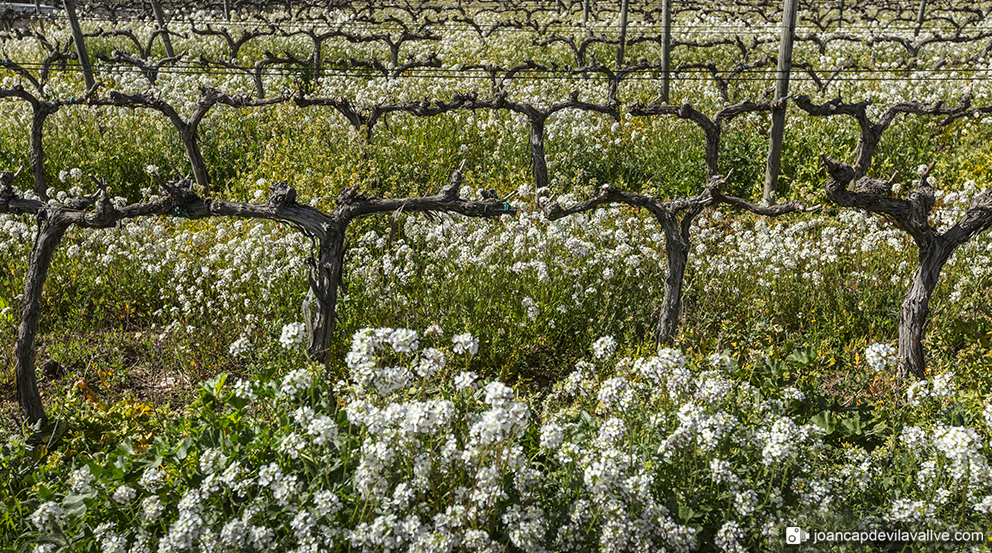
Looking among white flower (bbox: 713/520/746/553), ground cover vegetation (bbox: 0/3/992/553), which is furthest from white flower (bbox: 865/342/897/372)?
white flower (bbox: 713/520/746/553)

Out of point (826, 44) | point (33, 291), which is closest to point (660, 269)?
point (33, 291)

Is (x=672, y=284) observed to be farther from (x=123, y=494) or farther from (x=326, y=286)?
(x=123, y=494)

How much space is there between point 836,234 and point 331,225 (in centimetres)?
518

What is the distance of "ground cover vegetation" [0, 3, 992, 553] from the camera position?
2.82 m

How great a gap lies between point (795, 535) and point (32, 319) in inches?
190

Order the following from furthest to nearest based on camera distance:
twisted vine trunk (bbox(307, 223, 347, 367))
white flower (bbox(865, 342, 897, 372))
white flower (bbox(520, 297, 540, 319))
→ 1. white flower (bbox(520, 297, 540, 319))
2. twisted vine trunk (bbox(307, 223, 347, 367))
3. white flower (bbox(865, 342, 897, 372))

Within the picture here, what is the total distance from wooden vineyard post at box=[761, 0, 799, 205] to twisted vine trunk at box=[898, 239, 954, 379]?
3267 mm

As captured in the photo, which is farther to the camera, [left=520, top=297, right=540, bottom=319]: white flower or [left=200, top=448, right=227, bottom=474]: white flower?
[left=520, top=297, right=540, bottom=319]: white flower

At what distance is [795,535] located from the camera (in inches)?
110

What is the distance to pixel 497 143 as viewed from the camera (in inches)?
406

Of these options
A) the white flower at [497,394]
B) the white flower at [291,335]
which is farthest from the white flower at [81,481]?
the white flower at [497,394]

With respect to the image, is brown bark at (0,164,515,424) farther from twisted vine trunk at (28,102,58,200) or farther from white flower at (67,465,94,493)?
twisted vine trunk at (28,102,58,200)

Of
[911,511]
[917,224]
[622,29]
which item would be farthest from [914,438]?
[622,29]

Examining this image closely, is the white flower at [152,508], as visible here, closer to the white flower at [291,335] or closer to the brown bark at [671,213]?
the white flower at [291,335]
